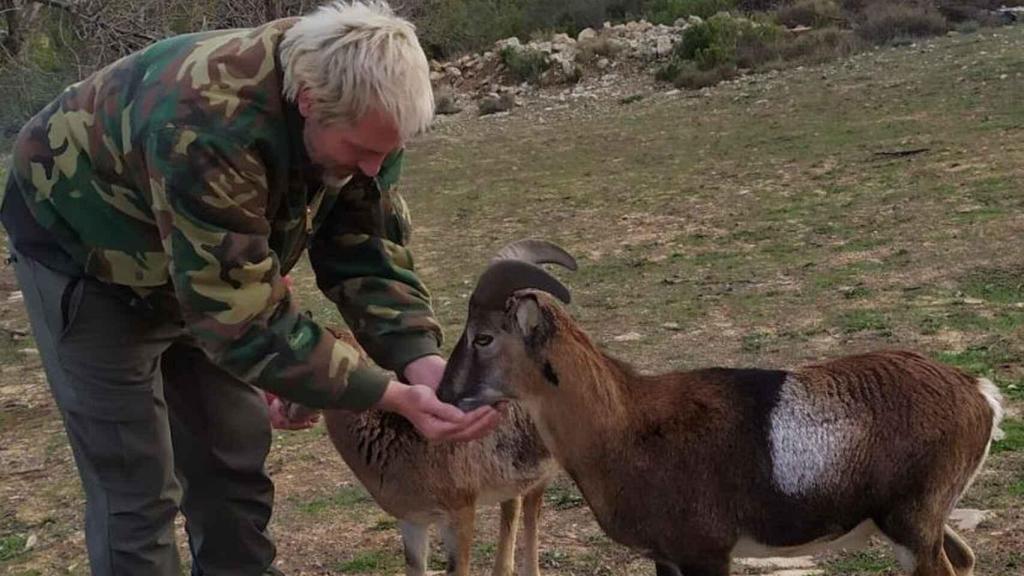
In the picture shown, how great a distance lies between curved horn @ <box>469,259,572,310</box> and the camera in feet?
13.0

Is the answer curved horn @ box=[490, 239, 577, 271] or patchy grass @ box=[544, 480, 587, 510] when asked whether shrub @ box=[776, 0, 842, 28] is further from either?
curved horn @ box=[490, 239, 577, 271]

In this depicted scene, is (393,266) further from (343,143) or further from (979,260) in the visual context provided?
(979,260)

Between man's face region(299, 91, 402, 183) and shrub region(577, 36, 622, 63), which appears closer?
man's face region(299, 91, 402, 183)

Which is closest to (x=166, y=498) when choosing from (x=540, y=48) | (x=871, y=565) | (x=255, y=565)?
(x=255, y=565)

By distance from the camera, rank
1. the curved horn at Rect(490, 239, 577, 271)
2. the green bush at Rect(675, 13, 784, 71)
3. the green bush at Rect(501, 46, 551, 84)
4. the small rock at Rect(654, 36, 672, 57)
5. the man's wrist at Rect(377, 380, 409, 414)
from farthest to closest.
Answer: the green bush at Rect(501, 46, 551, 84), the small rock at Rect(654, 36, 672, 57), the green bush at Rect(675, 13, 784, 71), the curved horn at Rect(490, 239, 577, 271), the man's wrist at Rect(377, 380, 409, 414)

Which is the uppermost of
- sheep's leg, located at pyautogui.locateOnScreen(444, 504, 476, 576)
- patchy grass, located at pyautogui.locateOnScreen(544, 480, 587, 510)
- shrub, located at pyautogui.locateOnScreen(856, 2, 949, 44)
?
sheep's leg, located at pyautogui.locateOnScreen(444, 504, 476, 576)

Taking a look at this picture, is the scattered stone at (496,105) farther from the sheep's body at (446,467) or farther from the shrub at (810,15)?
the sheep's body at (446,467)

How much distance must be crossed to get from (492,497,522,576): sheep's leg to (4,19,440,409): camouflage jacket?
1.80m

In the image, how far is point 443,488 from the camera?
16.7ft

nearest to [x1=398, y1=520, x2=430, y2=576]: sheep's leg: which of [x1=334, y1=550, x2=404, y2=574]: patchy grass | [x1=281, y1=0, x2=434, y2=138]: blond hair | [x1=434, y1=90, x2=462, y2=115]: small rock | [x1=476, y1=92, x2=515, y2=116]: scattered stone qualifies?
[x1=334, y1=550, x2=404, y2=574]: patchy grass

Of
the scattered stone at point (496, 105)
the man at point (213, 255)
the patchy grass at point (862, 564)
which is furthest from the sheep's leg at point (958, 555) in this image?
the scattered stone at point (496, 105)

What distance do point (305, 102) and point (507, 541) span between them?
8.66 ft

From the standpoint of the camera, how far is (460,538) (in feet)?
16.8

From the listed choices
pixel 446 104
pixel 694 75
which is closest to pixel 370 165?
pixel 694 75
